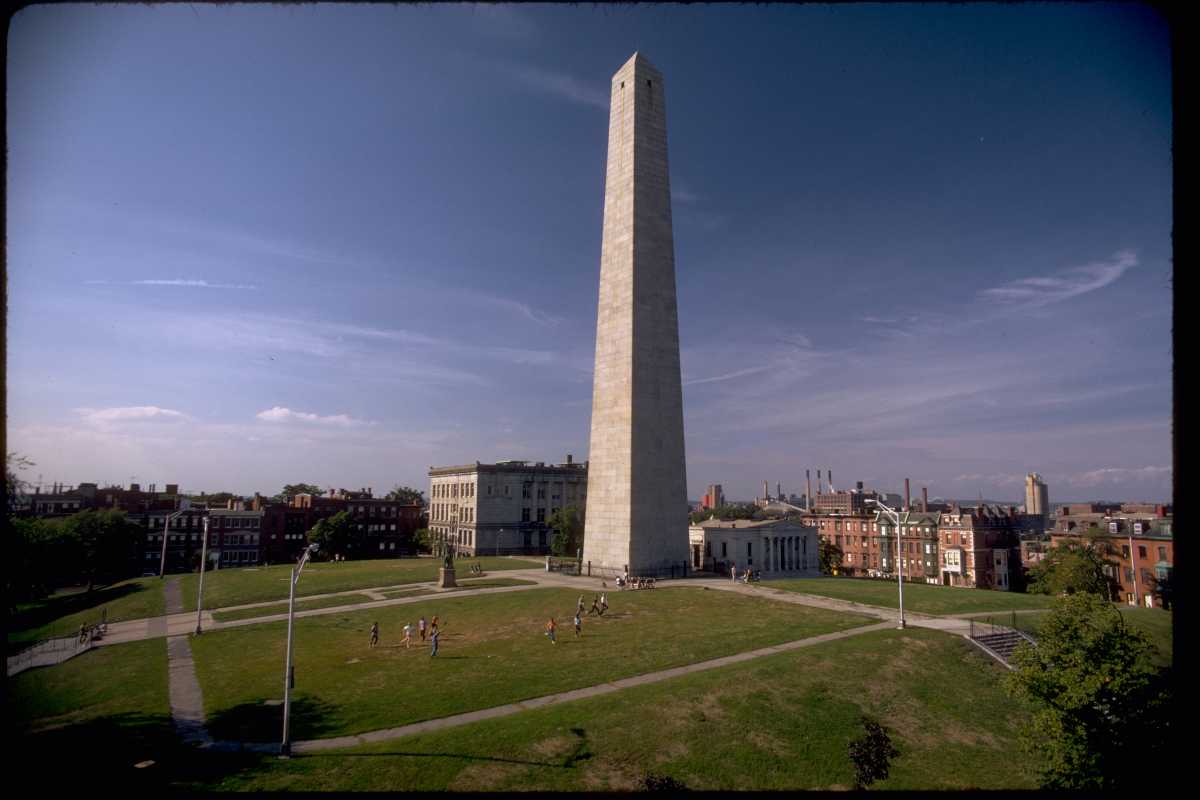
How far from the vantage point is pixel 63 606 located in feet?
180

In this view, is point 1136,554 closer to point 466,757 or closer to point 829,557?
point 829,557

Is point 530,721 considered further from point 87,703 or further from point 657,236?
point 657,236

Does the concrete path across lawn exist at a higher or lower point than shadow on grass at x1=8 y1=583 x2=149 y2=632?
higher

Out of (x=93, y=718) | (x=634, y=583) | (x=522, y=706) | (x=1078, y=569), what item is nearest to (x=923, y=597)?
(x=634, y=583)

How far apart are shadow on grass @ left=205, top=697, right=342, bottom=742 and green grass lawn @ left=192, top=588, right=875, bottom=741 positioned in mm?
48

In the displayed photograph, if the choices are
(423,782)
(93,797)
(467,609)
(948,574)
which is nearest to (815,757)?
(423,782)

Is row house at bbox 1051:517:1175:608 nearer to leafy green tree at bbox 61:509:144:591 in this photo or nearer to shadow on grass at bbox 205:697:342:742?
shadow on grass at bbox 205:697:342:742

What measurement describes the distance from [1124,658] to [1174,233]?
20229mm

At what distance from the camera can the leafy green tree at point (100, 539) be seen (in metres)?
63.6

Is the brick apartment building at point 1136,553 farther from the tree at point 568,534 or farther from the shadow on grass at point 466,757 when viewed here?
the shadow on grass at point 466,757

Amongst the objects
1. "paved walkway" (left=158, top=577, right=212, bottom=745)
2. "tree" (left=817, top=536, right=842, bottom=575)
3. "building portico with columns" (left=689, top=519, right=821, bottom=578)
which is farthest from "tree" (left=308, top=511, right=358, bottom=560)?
"tree" (left=817, top=536, right=842, bottom=575)

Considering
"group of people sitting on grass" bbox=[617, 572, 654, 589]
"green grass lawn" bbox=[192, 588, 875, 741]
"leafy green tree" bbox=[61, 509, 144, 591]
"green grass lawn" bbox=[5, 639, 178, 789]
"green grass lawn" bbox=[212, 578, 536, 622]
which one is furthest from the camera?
"leafy green tree" bbox=[61, 509, 144, 591]

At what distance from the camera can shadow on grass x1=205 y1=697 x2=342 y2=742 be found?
64.1ft

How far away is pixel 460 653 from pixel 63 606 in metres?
49.2
